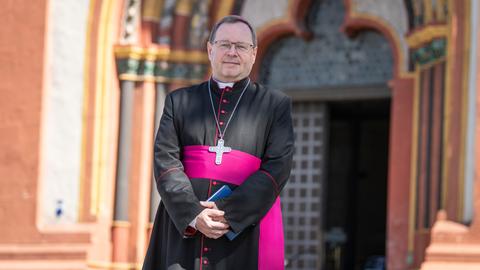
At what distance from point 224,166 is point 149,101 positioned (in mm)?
6660

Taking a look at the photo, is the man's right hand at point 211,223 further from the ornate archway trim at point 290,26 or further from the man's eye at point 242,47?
the ornate archway trim at point 290,26

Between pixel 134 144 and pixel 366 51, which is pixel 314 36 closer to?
pixel 366 51

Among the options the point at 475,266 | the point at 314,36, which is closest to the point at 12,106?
the point at 314,36

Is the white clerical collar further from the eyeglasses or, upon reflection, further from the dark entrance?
the dark entrance

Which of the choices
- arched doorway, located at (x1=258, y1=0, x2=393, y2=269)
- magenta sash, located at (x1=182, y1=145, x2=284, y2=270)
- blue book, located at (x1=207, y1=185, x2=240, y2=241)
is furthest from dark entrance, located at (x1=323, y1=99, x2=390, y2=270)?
blue book, located at (x1=207, y1=185, x2=240, y2=241)

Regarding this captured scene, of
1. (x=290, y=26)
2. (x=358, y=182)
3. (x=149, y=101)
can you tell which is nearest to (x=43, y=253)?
(x=149, y=101)

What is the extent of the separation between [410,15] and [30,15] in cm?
376

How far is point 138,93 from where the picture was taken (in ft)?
37.2

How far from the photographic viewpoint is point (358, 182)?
49.9 feet

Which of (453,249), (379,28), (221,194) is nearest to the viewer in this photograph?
(221,194)

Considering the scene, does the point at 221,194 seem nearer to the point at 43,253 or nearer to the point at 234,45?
the point at 234,45

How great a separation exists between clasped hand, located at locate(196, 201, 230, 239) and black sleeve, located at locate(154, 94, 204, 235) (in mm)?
30

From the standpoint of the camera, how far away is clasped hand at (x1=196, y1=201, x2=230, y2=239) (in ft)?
15.0

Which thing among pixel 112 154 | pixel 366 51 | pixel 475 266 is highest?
pixel 366 51
